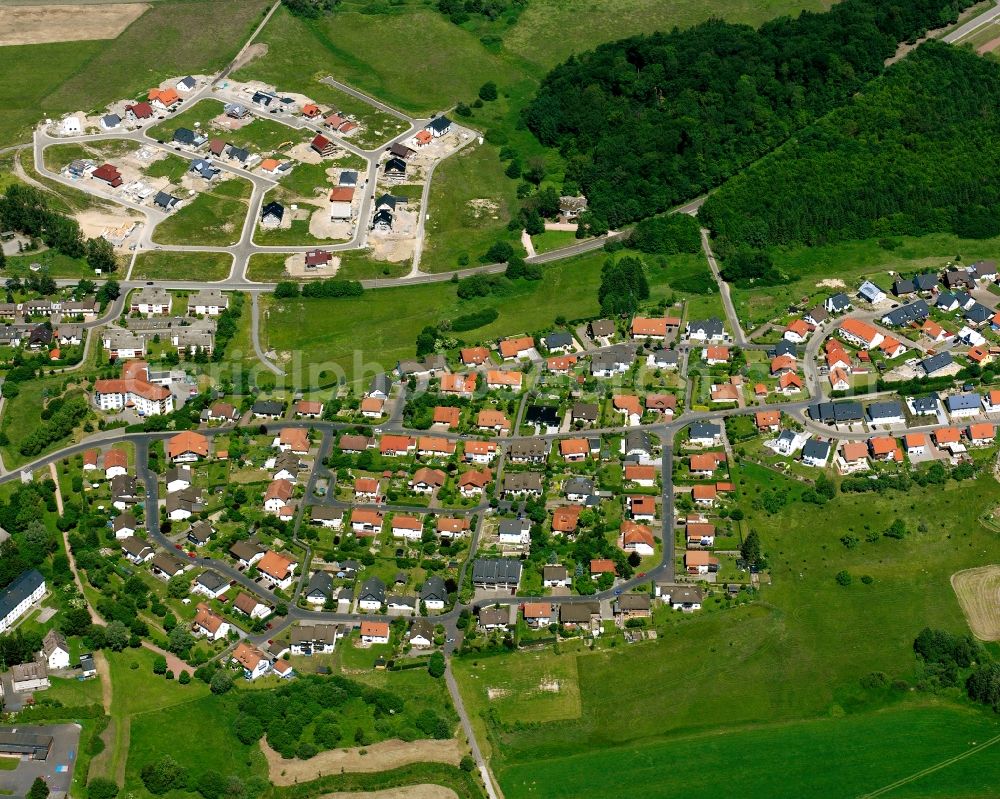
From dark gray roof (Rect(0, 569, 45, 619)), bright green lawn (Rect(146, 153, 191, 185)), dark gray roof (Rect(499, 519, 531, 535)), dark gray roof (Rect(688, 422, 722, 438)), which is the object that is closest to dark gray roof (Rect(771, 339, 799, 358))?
dark gray roof (Rect(688, 422, 722, 438))

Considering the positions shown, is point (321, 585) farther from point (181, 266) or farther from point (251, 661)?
point (181, 266)

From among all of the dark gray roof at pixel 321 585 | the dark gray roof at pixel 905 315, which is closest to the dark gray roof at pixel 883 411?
the dark gray roof at pixel 905 315

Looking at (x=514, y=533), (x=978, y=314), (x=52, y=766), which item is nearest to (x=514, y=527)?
(x=514, y=533)

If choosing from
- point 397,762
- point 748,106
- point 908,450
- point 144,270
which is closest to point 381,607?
point 397,762

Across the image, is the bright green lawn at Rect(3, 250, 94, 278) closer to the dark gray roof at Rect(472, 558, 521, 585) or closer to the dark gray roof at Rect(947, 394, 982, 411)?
the dark gray roof at Rect(472, 558, 521, 585)

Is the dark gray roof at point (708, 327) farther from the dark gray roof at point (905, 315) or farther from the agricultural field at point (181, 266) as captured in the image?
the agricultural field at point (181, 266)

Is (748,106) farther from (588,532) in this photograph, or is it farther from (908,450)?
(588,532)
